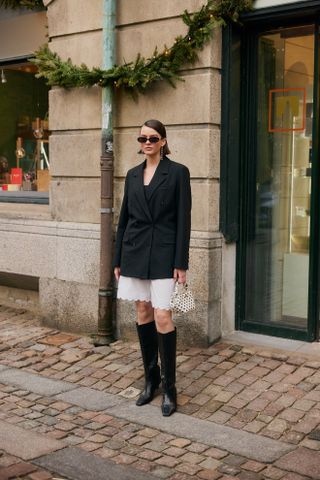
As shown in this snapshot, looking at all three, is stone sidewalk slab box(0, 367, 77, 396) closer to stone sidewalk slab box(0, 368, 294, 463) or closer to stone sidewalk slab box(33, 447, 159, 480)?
stone sidewalk slab box(0, 368, 294, 463)

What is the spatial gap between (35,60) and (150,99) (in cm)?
156

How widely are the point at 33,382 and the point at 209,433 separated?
1.84 meters

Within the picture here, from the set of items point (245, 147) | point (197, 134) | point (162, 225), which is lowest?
point (162, 225)

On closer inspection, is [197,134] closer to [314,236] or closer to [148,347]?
[314,236]

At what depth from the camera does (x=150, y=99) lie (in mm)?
6918

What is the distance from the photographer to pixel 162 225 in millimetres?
5234

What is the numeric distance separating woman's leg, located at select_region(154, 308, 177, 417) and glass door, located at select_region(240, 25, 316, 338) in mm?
1813

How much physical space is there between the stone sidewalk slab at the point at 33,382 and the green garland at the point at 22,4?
173 inches

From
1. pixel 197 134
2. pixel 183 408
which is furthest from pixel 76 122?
pixel 183 408

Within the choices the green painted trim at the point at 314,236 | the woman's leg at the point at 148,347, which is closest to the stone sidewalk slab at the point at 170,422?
the woman's leg at the point at 148,347

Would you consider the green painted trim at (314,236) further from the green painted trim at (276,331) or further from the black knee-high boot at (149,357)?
the black knee-high boot at (149,357)

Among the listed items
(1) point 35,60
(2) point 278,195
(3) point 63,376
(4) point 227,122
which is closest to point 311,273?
(2) point 278,195

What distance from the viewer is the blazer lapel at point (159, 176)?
17.2ft

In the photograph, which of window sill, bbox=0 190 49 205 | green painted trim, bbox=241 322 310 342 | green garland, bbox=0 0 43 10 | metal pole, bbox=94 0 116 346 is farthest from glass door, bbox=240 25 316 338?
green garland, bbox=0 0 43 10
